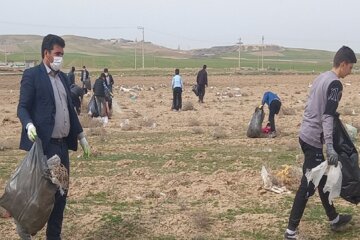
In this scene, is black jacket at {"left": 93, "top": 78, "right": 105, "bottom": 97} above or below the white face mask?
below

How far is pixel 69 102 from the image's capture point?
18.9ft

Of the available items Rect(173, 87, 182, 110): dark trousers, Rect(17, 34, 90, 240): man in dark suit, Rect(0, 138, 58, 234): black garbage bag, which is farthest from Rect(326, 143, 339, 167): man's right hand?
Rect(173, 87, 182, 110): dark trousers

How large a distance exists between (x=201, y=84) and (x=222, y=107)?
170 cm

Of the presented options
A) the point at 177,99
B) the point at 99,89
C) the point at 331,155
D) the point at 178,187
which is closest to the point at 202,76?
the point at 177,99

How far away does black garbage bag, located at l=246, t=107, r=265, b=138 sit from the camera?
1392 cm

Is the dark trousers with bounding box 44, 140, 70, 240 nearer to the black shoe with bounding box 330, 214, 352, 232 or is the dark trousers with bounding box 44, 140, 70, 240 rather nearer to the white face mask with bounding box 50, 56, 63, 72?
the white face mask with bounding box 50, 56, 63, 72

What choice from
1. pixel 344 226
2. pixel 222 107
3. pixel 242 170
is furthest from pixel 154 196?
pixel 222 107

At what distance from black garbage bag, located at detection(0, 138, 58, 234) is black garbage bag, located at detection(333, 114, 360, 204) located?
2.84 m

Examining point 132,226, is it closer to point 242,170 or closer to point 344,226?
point 344,226

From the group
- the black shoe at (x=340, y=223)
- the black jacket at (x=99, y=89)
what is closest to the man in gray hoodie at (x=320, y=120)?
the black shoe at (x=340, y=223)

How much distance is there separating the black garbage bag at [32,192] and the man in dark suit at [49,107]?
7.0 inches

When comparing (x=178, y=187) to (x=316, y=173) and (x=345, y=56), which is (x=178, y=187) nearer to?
(x=316, y=173)

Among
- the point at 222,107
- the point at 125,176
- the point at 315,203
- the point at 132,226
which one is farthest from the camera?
the point at 222,107

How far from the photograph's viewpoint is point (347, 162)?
19.8 feet
